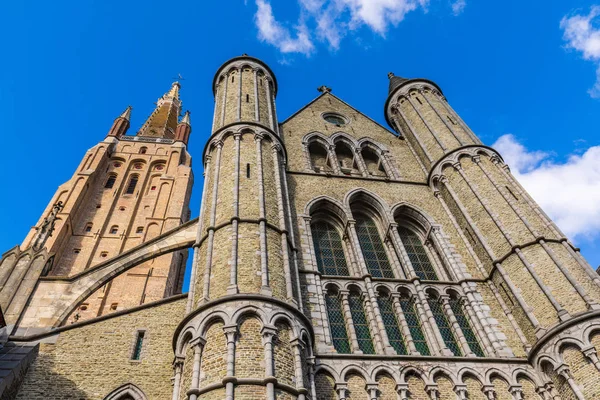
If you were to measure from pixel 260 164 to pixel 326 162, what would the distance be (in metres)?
4.79

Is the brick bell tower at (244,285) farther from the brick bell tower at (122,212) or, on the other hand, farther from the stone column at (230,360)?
the brick bell tower at (122,212)

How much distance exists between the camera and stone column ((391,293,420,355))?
A: 10.3 metres

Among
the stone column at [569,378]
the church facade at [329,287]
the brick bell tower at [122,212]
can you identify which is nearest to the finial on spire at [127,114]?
the brick bell tower at [122,212]

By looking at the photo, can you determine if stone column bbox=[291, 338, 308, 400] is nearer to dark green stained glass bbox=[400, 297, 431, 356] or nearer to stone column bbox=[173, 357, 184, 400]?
stone column bbox=[173, 357, 184, 400]

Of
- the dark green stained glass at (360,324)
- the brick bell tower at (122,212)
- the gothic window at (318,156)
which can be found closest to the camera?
the dark green stained glass at (360,324)

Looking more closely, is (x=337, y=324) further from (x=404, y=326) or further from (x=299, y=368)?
(x=299, y=368)

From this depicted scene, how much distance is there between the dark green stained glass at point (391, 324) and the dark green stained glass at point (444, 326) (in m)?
0.99

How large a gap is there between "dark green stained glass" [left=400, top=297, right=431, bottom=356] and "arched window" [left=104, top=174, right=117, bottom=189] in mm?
21696

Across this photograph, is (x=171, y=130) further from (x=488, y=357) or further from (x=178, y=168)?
(x=488, y=357)

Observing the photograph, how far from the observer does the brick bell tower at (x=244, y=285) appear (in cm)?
793

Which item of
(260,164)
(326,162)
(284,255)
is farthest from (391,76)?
(284,255)

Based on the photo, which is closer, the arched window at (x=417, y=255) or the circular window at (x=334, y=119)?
the arched window at (x=417, y=255)

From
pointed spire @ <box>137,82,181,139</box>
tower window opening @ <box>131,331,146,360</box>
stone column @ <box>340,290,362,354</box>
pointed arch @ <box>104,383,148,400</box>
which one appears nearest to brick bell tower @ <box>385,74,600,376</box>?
stone column @ <box>340,290,362,354</box>

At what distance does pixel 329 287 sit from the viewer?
11.6 meters
